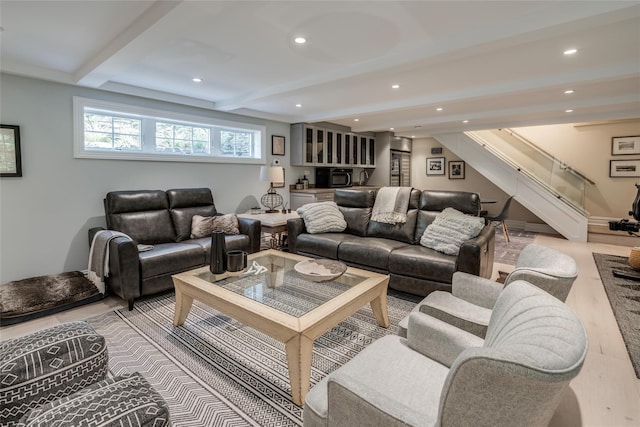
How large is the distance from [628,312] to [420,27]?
3238 mm

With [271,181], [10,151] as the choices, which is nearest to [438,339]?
[271,181]

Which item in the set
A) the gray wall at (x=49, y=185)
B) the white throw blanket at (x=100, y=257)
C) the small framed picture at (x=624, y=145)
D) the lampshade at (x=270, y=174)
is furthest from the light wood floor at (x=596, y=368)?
the small framed picture at (x=624, y=145)

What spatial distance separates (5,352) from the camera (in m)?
1.27

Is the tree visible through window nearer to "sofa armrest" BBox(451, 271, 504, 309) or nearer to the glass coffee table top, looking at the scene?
the glass coffee table top

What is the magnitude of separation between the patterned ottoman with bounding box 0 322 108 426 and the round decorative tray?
4.72ft

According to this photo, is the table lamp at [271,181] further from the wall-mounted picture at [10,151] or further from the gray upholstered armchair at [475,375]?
the gray upholstered armchair at [475,375]

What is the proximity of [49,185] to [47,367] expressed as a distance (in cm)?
307

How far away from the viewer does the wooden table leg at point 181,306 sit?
256 centimetres

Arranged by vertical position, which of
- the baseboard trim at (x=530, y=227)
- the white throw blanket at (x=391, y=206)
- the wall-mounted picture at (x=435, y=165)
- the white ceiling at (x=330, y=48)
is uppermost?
the white ceiling at (x=330, y=48)

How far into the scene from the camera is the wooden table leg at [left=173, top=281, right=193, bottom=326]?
2.56 meters

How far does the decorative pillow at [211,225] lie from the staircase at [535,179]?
18.6 ft

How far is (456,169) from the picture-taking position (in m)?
8.54

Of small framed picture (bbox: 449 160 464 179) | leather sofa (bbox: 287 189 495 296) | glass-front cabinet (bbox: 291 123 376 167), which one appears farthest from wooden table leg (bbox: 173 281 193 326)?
small framed picture (bbox: 449 160 464 179)

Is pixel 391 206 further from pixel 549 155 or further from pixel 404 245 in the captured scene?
pixel 549 155
